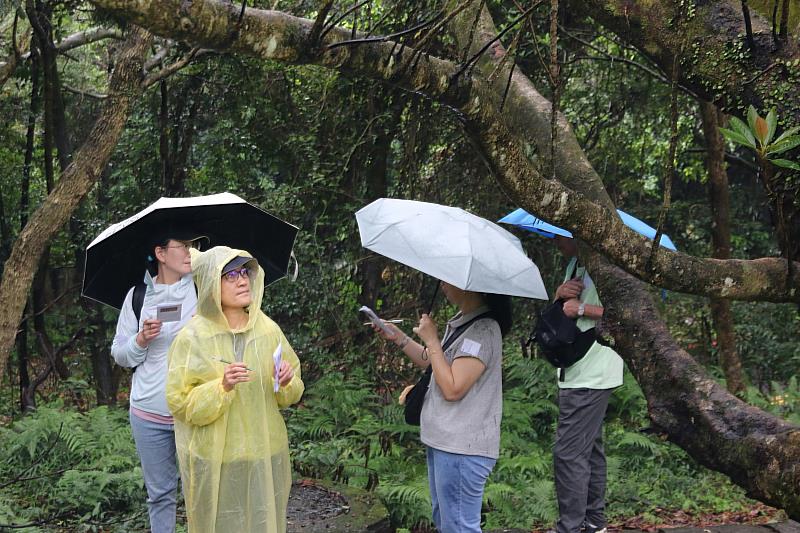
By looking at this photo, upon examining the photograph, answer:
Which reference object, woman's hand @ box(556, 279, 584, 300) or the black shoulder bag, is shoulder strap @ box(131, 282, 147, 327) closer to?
the black shoulder bag

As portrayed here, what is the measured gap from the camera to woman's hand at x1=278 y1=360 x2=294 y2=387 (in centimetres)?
374

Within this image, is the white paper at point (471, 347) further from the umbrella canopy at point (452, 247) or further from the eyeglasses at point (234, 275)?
the eyeglasses at point (234, 275)

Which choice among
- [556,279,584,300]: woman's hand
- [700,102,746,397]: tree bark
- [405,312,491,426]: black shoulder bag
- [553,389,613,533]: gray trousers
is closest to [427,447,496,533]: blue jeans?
[405,312,491,426]: black shoulder bag

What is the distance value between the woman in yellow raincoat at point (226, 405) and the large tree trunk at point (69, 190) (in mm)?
2976

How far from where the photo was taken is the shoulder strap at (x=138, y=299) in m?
4.38

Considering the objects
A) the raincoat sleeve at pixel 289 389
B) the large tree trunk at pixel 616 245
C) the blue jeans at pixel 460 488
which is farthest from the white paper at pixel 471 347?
the large tree trunk at pixel 616 245

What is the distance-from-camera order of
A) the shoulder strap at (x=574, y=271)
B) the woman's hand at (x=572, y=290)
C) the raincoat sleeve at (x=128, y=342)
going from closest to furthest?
1. the raincoat sleeve at (x=128, y=342)
2. the woman's hand at (x=572, y=290)
3. the shoulder strap at (x=574, y=271)

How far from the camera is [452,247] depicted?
3828 mm

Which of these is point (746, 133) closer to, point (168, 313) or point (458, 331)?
point (458, 331)

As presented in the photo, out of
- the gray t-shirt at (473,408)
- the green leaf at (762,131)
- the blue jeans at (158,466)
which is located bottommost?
the blue jeans at (158,466)

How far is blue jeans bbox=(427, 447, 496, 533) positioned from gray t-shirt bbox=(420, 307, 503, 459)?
0.05 m

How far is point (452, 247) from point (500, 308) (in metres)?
0.48

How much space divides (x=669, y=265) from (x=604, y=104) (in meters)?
6.53

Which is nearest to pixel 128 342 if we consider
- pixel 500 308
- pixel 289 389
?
pixel 289 389
